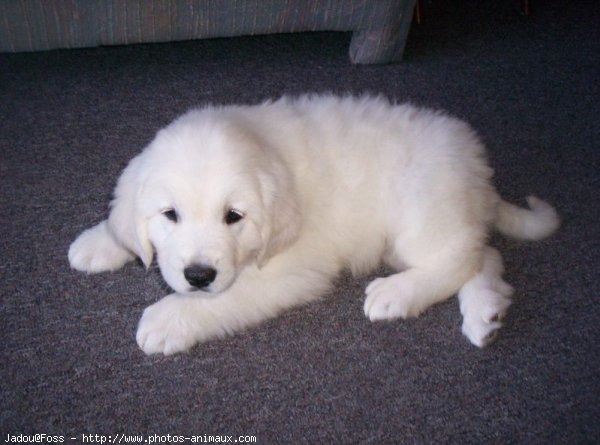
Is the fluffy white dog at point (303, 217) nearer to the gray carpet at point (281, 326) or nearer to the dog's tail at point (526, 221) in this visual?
the dog's tail at point (526, 221)

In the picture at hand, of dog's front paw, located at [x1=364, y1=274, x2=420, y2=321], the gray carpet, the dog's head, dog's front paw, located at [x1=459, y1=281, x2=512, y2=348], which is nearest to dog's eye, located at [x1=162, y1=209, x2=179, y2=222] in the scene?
the dog's head

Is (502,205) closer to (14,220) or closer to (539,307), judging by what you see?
(539,307)

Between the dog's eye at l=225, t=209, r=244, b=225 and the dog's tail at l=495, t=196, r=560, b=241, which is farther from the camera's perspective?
the dog's tail at l=495, t=196, r=560, b=241

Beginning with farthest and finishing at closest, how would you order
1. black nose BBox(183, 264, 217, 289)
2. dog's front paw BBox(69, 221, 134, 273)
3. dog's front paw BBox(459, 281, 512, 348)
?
dog's front paw BBox(69, 221, 134, 273)
dog's front paw BBox(459, 281, 512, 348)
black nose BBox(183, 264, 217, 289)

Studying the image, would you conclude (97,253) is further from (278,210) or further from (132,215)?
(278,210)

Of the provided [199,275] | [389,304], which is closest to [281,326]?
A: [389,304]

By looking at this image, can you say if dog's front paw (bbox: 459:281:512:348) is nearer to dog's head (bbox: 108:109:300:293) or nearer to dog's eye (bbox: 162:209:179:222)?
dog's head (bbox: 108:109:300:293)

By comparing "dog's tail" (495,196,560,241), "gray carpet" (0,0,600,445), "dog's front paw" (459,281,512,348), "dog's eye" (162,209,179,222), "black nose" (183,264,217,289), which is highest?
"dog's eye" (162,209,179,222)

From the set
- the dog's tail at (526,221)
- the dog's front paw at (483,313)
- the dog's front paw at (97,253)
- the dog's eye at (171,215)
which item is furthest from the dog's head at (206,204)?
the dog's tail at (526,221)
